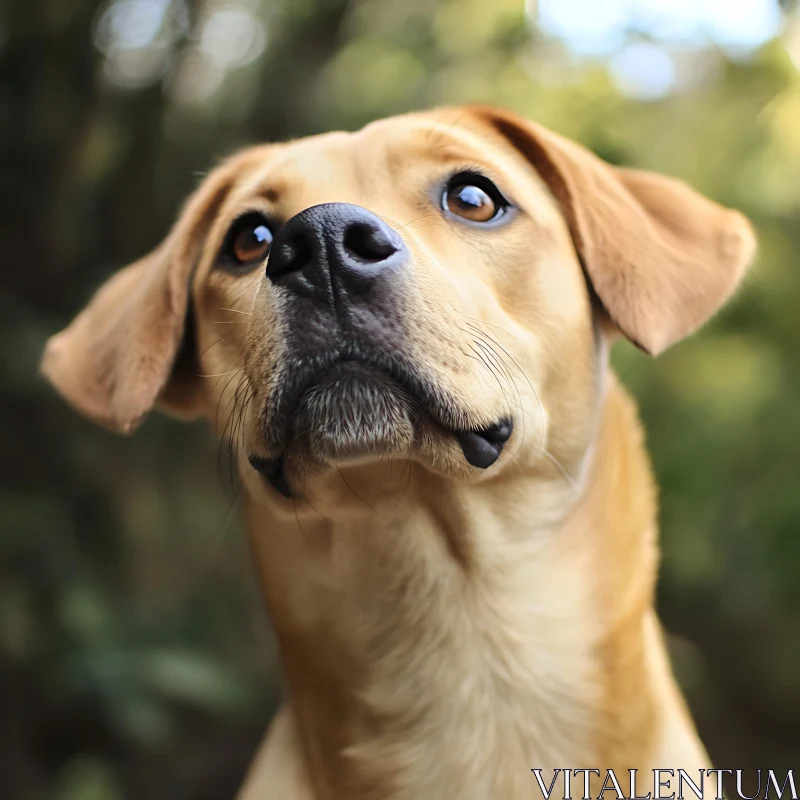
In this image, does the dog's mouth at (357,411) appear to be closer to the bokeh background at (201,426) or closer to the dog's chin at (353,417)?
the dog's chin at (353,417)

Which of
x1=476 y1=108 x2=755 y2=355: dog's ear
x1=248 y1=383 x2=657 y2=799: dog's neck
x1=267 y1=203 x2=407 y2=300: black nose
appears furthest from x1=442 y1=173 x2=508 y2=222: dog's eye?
x1=248 y1=383 x2=657 y2=799: dog's neck

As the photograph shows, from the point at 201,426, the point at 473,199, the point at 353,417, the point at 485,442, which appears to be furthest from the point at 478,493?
the point at 201,426

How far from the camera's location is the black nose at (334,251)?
1125 millimetres

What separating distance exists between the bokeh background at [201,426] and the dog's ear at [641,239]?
66 cm

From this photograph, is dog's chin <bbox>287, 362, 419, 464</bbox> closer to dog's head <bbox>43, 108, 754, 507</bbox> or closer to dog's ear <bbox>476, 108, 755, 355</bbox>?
dog's head <bbox>43, 108, 754, 507</bbox>

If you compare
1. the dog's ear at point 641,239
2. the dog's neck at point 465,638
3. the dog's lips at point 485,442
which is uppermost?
the dog's ear at point 641,239

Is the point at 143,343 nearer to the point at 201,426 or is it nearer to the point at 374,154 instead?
the point at 374,154

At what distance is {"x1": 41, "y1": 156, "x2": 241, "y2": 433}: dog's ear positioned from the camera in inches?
58.5

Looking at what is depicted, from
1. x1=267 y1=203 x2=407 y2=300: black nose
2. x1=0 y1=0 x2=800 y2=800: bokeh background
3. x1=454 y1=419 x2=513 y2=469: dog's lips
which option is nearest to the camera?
x1=267 y1=203 x2=407 y2=300: black nose

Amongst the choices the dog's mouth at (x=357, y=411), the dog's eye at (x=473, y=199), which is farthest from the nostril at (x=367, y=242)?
the dog's eye at (x=473, y=199)

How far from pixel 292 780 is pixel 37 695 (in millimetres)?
1286

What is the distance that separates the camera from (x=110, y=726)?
2375mm

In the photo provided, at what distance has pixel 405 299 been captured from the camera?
1.17 m

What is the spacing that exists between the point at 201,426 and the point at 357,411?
1523 mm
